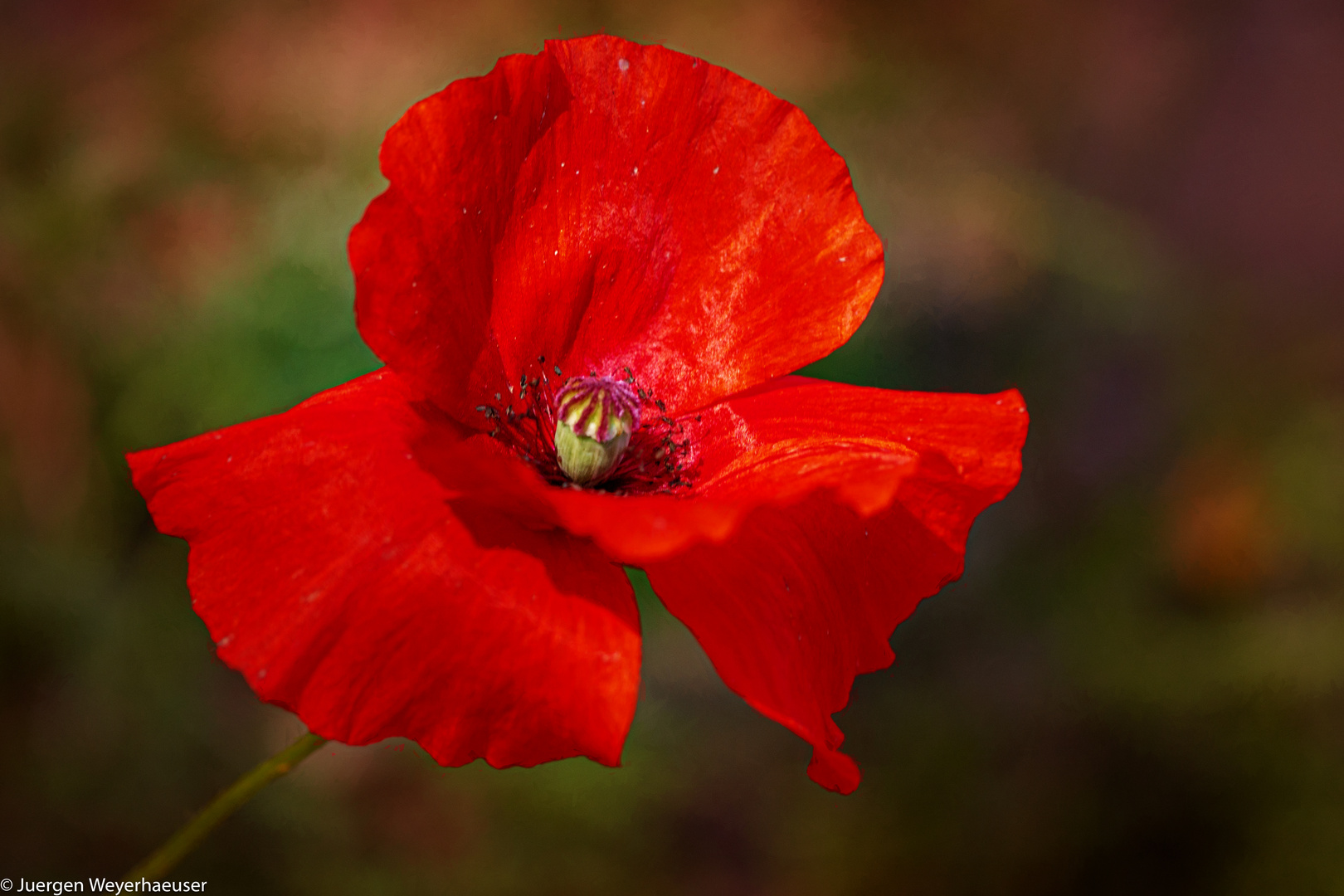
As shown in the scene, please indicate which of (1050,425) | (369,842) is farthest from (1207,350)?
(369,842)

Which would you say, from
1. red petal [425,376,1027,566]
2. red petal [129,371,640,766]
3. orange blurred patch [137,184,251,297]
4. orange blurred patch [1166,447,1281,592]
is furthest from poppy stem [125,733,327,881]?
orange blurred patch [1166,447,1281,592]

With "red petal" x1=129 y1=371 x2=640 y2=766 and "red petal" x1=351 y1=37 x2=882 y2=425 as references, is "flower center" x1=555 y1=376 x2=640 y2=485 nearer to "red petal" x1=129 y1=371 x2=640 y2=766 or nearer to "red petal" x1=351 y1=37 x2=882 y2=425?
"red petal" x1=351 y1=37 x2=882 y2=425

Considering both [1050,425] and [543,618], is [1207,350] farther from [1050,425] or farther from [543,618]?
[543,618]

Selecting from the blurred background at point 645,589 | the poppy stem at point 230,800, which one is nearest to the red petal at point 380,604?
the poppy stem at point 230,800

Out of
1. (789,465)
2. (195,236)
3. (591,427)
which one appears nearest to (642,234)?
(591,427)

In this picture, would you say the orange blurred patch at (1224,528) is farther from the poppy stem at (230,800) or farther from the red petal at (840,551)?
the poppy stem at (230,800)

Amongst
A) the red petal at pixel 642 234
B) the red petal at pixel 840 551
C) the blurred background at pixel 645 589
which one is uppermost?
the red petal at pixel 642 234
